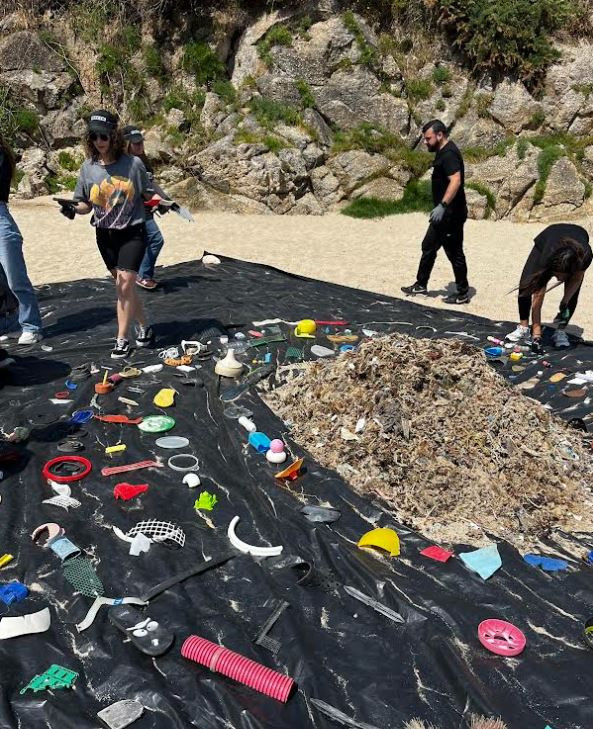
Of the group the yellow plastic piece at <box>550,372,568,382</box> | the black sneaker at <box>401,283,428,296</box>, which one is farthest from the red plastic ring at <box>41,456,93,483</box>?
the black sneaker at <box>401,283,428,296</box>

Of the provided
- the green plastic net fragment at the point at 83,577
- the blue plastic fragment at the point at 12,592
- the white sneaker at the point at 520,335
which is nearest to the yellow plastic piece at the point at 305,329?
the white sneaker at the point at 520,335

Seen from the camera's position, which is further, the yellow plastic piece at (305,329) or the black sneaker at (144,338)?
the yellow plastic piece at (305,329)

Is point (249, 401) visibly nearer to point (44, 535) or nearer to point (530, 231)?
point (44, 535)

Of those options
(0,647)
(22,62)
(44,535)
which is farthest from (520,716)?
(22,62)

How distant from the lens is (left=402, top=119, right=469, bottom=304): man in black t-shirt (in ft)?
20.4

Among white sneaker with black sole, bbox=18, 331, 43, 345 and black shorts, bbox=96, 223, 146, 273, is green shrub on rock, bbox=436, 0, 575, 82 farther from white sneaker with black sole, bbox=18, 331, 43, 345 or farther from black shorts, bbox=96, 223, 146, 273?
white sneaker with black sole, bbox=18, 331, 43, 345

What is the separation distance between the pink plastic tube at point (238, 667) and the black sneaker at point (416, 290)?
219 inches

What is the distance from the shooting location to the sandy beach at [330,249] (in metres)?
7.41

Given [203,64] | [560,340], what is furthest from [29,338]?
[203,64]

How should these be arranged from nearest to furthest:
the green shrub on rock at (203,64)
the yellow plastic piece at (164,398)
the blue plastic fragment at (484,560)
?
1. the blue plastic fragment at (484,560)
2. the yellow plastic piece at (164,398)
3. the green shrub on rock at (203,64)

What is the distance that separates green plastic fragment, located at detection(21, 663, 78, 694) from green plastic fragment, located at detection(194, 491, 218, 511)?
3.39 ft

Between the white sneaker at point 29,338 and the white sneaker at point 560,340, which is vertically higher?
the white sneaker at point 560,340

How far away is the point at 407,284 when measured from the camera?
25.2 ft

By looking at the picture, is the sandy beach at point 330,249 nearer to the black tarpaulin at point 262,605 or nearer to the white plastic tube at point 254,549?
the black tarpaulin at point 262,605
